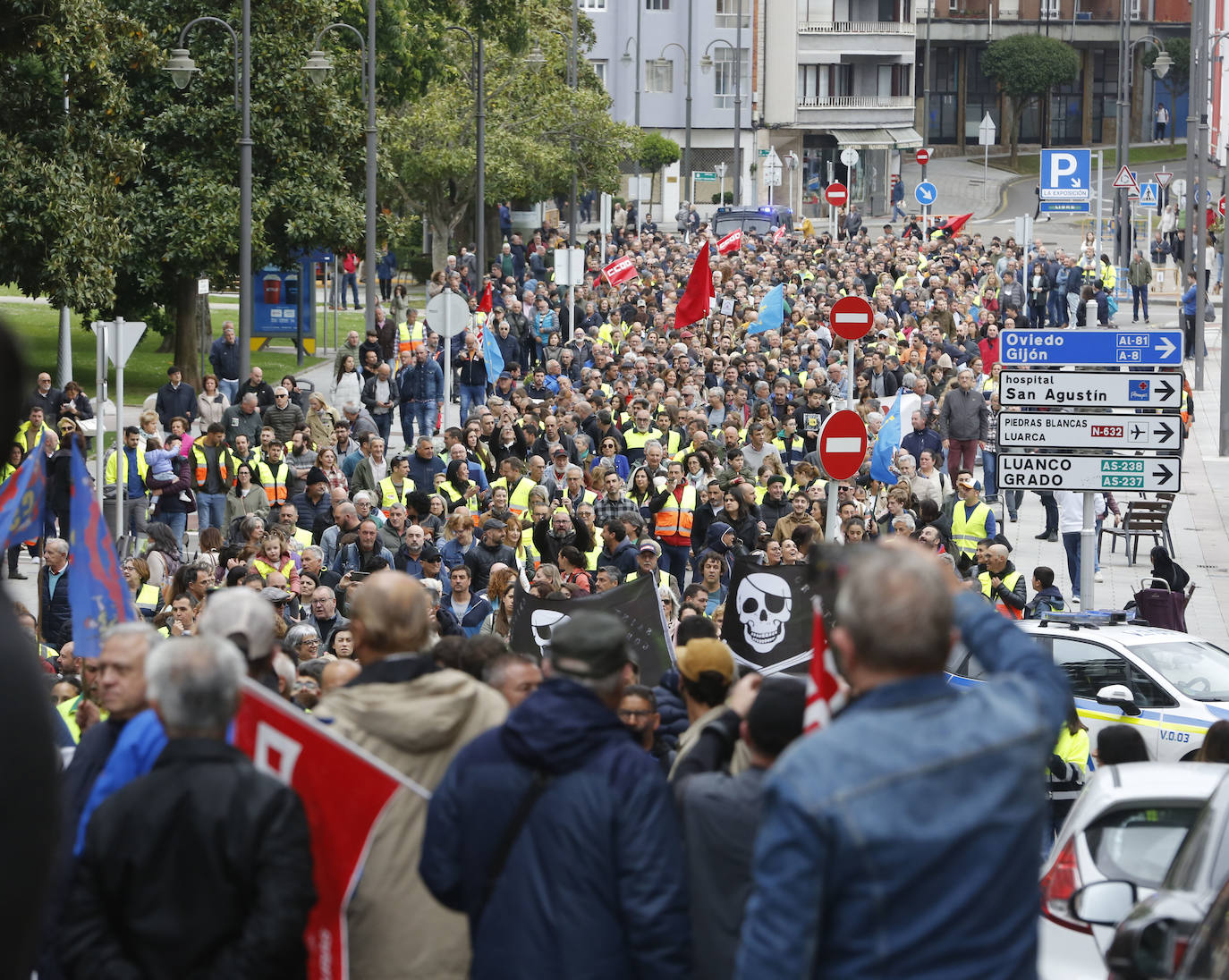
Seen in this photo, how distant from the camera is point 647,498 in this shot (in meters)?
18.7

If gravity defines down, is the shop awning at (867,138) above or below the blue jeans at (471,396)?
above

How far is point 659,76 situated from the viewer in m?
93.0

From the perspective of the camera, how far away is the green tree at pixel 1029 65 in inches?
3910

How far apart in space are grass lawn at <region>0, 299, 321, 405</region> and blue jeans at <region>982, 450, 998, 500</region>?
1355cm

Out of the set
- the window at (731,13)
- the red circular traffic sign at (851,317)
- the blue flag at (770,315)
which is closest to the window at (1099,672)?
the red circular traffic sign at (851,317)

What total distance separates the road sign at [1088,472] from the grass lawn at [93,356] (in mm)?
19730

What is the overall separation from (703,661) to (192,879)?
1.97 metres

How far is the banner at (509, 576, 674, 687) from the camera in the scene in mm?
11516

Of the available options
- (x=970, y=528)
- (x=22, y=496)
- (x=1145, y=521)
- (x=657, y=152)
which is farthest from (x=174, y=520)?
(x=657, y=152)

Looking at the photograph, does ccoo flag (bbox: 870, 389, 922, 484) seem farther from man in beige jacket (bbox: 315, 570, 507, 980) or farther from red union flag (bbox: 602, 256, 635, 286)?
man in beige jacket (bbox: 315, 570, 507, 980)

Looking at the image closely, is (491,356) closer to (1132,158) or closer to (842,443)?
(842,443)

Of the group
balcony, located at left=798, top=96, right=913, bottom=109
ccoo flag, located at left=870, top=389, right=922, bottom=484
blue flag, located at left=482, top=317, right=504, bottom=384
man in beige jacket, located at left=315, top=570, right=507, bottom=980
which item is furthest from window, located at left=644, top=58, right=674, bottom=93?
man in beige jacket, located at left=315, top=570, right=507, bottom=980

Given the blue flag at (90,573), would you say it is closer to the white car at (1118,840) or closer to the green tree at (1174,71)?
the white car at (1118,840)

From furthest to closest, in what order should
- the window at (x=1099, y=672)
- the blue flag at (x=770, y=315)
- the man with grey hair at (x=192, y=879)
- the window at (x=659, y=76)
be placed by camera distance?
1. the window at (x=659, y=76)
2. the blue flag at (x=770, y=315)
3. the window at (x=1099, y=672)
4. the man with grey hair at (x=192, y=879)
